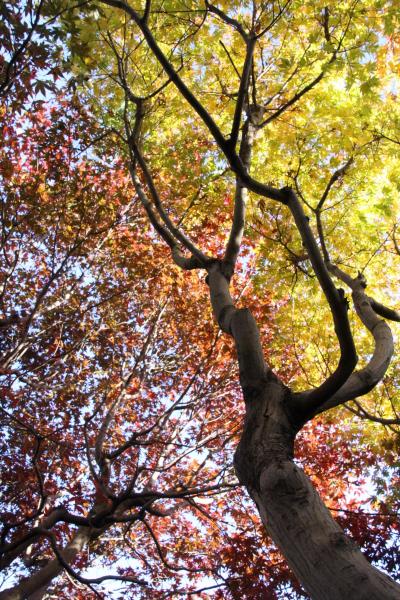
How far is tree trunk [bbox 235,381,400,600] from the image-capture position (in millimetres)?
1851

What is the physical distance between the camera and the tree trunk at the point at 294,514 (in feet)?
6.07

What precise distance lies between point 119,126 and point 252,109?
3434 millimetres

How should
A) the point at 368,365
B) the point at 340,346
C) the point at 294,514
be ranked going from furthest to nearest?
1. the point at 368,365
2. the point at 340,346
3. the point at 294,514

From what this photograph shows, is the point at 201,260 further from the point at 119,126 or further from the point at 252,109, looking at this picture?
the point at 119,126

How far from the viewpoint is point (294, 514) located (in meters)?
2.19

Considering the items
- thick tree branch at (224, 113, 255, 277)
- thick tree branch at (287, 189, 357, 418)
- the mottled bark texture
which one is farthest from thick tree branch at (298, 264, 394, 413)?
thick tree branch at (224, 113, 255, 277)

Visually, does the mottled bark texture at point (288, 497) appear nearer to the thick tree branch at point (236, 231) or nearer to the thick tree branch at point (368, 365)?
the thick tree branch at point (368, 365)

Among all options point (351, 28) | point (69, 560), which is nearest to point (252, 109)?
point (351, 28)

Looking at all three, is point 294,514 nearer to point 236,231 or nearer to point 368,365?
point 368,365

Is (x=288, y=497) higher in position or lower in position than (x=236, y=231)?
lower

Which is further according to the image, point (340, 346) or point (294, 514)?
point (340, 346)

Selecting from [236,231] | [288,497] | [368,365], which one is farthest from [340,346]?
[236,231]

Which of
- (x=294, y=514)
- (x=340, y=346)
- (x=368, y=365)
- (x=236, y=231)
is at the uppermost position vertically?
(x=236, y=231)

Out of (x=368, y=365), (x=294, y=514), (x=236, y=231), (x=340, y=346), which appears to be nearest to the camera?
(x=294, y=514)
